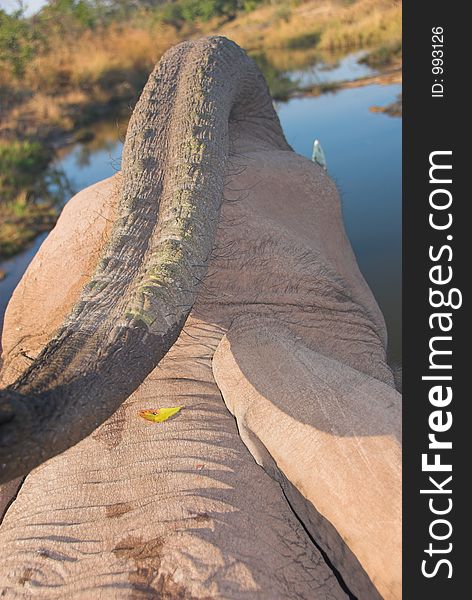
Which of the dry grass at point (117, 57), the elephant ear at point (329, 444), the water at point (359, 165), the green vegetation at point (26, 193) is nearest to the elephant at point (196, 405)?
the elephant ear at point (329, 444)

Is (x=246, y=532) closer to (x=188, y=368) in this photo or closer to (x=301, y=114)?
(x=188, y=368)

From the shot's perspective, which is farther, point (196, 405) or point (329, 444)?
point (196, 405)

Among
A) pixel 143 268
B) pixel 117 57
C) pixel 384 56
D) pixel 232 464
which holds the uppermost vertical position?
pixel 117 57

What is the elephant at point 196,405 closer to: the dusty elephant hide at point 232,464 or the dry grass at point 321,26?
the dusty elephant hide at point 232,464

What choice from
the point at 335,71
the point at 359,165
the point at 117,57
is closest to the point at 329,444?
the point at 359,165

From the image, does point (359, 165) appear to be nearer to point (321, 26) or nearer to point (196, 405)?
point (196, 405)

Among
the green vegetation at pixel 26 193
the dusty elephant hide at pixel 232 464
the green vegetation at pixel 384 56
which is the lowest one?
the dusty elephant hide at pixel 232 464

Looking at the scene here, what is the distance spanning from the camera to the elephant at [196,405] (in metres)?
1.25

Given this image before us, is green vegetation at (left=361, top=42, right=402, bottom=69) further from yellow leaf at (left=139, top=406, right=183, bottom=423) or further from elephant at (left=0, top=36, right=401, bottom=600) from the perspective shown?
yellow leaf at (left=139, top=406, right=183, bottom=423)

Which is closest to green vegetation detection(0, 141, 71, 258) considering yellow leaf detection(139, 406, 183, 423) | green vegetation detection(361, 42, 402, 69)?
yellow leaf detection(139, 406, 183, 423)

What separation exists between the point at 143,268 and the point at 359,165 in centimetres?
618

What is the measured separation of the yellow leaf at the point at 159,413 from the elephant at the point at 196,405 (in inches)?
0.8

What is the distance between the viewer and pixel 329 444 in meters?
1.44

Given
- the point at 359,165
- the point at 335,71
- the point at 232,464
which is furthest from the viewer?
the point at 335,71
